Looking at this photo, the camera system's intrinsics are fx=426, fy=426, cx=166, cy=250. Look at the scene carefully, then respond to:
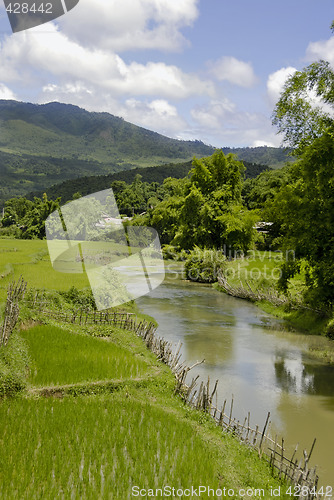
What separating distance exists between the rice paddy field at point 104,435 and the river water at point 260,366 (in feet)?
7.39

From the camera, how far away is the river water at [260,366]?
34.5ft

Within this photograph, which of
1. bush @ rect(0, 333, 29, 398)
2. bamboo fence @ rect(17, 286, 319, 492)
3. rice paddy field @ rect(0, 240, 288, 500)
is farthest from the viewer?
bush @ rect(0, 333, 29, 398)

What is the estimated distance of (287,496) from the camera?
6.61 metres

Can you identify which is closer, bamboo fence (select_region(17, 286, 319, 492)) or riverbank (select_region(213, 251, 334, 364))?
bamboo fence (select_region(17, 286, 319, 492))

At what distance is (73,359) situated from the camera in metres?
12.0

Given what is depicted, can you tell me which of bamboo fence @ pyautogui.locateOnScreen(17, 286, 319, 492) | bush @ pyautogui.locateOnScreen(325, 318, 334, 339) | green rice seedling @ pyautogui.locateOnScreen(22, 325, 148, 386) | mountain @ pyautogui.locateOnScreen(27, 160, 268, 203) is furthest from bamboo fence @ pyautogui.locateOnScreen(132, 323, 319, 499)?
mountain @ pyautogui.locateOnScreen(27, 160, 268, 203)

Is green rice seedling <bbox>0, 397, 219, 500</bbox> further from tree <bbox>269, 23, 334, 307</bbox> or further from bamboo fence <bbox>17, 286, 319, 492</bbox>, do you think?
tree <bbox>269, 23, 334, 307</bbox>

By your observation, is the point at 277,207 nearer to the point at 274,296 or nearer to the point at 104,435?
the point at 274,296

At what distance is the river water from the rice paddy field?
2252 mm

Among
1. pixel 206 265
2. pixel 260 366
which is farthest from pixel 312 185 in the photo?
pixel 206 265

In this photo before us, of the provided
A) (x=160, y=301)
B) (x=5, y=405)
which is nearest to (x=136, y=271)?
(x=160, y=301)

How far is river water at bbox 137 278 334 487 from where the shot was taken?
1051cm

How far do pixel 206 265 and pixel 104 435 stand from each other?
98.7 ft

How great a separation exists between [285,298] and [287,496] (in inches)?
731
